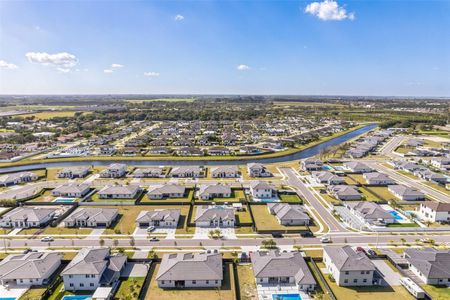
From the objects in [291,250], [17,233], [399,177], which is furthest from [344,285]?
[399,177]

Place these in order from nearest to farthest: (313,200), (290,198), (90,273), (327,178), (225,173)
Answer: (90,273), (313,200), (290,198), (327,178), (225,173)

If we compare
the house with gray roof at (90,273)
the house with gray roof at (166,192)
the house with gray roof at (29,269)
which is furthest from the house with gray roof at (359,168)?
the house with gray roof at (29,269)

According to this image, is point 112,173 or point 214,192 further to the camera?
point 112,173

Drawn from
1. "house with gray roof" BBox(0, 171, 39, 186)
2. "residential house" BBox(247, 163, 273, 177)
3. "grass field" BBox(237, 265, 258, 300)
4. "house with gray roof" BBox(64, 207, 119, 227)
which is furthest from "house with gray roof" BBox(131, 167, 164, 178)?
"grass field" BBox(237, 265, 258, 300)

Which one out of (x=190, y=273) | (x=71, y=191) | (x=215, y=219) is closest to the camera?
(x=190, y=273)

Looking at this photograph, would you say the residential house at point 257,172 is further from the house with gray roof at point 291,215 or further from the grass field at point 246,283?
the grass field at point 246,283

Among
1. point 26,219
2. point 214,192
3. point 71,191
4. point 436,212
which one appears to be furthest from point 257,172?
point 26,219

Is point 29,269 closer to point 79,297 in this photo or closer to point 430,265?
point 79,297

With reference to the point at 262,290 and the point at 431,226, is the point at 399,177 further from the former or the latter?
the point at 262,290

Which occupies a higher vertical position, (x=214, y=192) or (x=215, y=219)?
(x=214, y=192)
